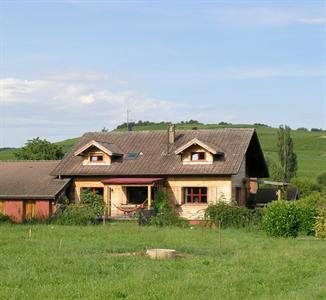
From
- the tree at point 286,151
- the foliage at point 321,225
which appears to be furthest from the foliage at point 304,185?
the foliage at point 321,225

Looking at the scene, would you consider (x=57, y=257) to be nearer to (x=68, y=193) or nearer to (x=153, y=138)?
(x=68, y=193)

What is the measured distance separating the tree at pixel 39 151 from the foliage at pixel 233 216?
2869cm

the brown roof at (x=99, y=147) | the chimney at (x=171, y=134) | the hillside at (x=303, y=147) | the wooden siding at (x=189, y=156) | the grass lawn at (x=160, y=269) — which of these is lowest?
the grass lawn at (x=160, y=269)

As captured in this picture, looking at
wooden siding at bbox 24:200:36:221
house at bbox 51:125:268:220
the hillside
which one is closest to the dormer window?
house at bbox 51:125:268:220

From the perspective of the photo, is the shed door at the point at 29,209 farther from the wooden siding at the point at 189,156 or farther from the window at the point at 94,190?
the wooden siding at the point at 189,156

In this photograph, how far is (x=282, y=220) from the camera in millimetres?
28641

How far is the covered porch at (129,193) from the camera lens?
39331mm

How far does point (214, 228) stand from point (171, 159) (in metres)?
8.56

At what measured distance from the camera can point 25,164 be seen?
4566 cm

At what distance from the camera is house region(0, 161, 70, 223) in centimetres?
4022

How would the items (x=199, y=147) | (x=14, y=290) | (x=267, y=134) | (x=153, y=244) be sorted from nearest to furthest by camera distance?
(x=14, y=290) < (x=153, y=244) < (x=199, y=147) < (x=267, y=134)

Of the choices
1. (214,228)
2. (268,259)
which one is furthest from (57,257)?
(214,228)

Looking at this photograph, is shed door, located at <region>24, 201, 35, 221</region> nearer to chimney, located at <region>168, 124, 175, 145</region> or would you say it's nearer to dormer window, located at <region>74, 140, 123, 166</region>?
dormer window, located at <region>74, 140, 123, 166</region>

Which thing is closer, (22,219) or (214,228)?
(214,228)
